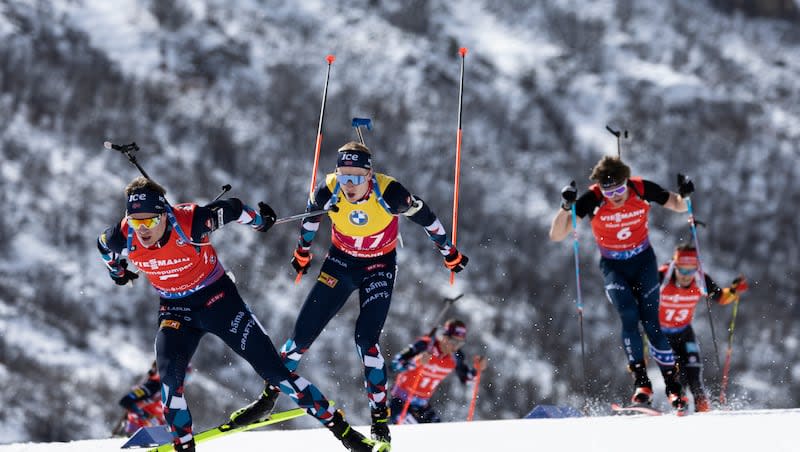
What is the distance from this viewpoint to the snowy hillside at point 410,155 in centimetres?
4541

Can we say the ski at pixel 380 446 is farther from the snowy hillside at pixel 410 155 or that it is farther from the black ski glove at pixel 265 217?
the snowy hillside at pixel 410 155

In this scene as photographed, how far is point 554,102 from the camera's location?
63938 mm

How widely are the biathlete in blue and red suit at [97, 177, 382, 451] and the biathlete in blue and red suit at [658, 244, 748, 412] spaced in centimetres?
557

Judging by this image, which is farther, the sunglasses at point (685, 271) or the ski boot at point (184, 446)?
the sunglasses at point (685, 271)

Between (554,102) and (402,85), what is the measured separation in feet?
31.1

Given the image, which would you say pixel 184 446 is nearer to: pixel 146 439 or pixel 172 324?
pixel 172 324

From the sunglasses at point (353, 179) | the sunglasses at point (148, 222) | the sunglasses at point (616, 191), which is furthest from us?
the sunglasses at point (616, 191)

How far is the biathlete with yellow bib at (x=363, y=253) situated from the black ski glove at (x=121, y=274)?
4.30ft

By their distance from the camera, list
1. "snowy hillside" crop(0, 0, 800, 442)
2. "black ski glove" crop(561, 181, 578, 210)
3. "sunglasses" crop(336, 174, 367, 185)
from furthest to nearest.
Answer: "snowy hillside" crop(0, 0, 800, 442)
"black ski glove" crop(561, 181, 578, 210)
"sunglasses" crop(336, 174, 367, 185)

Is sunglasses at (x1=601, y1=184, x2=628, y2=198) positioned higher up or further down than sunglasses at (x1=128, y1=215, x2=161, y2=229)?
higher up

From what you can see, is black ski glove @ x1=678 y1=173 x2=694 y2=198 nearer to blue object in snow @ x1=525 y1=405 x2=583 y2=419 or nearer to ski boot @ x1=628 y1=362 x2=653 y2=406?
ski boot @ x1=628 y1=362 x2=653 y2=406

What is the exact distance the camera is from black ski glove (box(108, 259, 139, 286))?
7516 millimetres

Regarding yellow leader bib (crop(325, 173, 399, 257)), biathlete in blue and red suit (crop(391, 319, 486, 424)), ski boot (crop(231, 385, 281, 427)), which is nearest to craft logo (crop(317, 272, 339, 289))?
yellow leader bib (crop(325, 173, 399, 257))

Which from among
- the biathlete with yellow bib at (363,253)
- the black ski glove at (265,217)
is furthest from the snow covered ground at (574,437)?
the black ski glove at (265,217)
